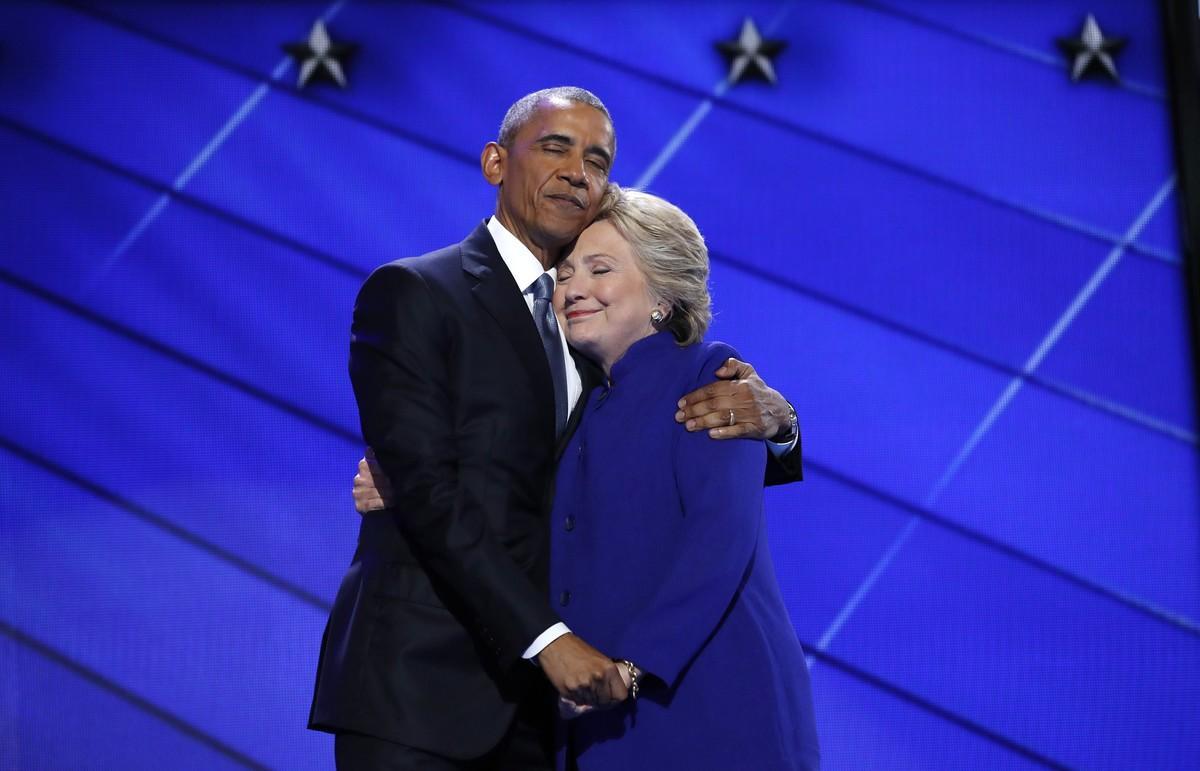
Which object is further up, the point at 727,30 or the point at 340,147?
the point at 727,30

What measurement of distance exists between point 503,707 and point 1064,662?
1891 millimetres

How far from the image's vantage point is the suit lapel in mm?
1818

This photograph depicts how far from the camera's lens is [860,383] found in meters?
3.30

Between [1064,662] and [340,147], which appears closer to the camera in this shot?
[1064,662]

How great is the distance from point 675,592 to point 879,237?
6.58 ft

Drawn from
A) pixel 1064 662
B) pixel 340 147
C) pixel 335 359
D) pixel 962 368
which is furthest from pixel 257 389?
pixel 1064 662

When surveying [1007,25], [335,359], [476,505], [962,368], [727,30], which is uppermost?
[1007,25]

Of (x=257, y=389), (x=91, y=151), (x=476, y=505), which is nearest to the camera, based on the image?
(x=476, y=505)

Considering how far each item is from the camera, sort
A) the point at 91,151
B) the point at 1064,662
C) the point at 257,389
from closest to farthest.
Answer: the point at 1064,662
the point at 257,389
the point at 91,151

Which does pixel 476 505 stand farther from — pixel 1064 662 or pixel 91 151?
pixel 91 151

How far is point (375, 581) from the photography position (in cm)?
178

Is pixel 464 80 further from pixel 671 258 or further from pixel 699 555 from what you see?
pixel 699 555

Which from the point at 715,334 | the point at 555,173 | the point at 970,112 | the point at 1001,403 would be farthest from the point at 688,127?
the point at 555,173

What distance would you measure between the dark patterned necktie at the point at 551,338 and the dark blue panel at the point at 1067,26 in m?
2.05
